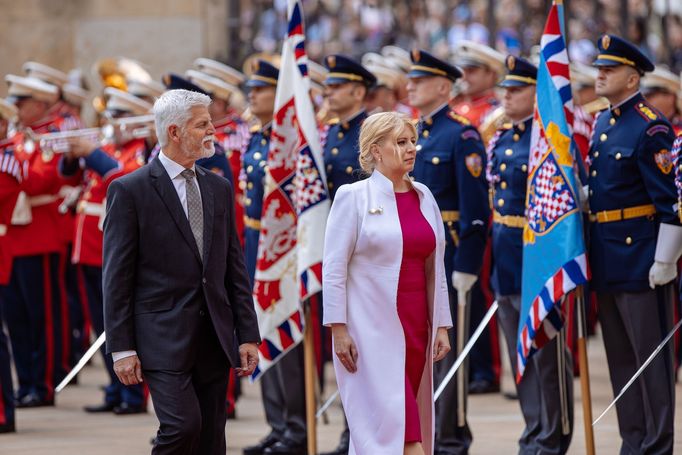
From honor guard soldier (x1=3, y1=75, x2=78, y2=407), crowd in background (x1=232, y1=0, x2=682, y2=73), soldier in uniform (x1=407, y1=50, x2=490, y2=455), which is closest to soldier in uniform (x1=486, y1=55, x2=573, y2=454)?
soldier in uniform (x1=407, y1=50, x2=490, y2=455)

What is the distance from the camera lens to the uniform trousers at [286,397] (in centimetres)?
875

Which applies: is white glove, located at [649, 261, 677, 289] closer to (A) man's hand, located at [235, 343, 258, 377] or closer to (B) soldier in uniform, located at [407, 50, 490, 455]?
(B) soldier in uniform, located at [407, 50, 490, 455]

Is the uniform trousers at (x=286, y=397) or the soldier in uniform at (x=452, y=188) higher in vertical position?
the soldier in uniform at (x=452, y=188)

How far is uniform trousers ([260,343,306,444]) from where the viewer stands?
8.75m

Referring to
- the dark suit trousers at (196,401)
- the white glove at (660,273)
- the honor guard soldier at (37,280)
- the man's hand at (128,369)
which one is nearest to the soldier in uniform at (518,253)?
the white glove at (660,273)

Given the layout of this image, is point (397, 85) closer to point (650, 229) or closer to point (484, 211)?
point (484, 211)

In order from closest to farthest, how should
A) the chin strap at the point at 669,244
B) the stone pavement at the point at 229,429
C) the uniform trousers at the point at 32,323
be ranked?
the chin strap at the point at 669,244 → the stone pavement at the point at 229,429 → the uniform trousers at the point at 32,323

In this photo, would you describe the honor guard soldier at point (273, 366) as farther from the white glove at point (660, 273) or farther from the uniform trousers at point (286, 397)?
the white glove at point (660, 273)

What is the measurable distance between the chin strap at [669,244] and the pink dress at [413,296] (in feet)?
4.71

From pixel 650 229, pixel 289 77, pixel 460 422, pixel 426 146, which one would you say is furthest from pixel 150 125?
pixel 650 229

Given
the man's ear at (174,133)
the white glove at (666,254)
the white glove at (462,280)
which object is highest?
the man's ear at (174,133)

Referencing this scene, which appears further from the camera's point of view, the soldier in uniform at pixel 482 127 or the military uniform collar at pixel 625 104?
the soldier in uniform at pixel 482 127

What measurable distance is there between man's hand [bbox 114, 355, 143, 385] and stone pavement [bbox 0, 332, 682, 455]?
2.79 m

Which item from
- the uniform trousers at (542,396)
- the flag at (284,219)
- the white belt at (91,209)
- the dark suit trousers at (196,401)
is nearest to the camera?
the dark suit trousers at (196,401)
